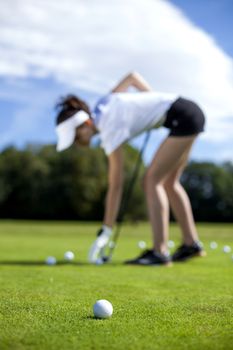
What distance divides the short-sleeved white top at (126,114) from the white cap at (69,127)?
15 cm

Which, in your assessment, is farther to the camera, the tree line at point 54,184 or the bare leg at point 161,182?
the tree line at point 54,184

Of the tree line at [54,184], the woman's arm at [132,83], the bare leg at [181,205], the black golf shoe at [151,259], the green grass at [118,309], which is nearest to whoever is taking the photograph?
the green grass at [118,309]

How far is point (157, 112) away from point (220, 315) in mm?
3397

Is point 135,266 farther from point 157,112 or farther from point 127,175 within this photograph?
point 127,175

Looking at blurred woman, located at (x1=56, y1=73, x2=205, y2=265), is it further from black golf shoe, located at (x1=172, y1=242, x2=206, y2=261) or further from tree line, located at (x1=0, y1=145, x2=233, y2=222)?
tree line, located at (x1=0, y1=145, x2=233, y2=222)

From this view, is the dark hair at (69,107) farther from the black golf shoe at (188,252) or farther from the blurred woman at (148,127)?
the black golf shoe at (188,252)

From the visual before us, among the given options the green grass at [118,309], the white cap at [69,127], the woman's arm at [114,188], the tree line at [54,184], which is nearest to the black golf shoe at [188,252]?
the woman's arm at [114,188]

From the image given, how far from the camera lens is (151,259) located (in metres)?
6.03

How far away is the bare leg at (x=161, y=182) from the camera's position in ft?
19.6

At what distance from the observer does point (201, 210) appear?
129 feet

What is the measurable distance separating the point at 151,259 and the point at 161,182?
0.87m

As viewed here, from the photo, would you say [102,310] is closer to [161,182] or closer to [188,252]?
[161,182]

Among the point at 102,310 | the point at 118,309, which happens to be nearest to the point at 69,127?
the point at 118,309

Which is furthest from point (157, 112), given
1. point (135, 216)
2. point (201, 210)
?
point (135, 216)
